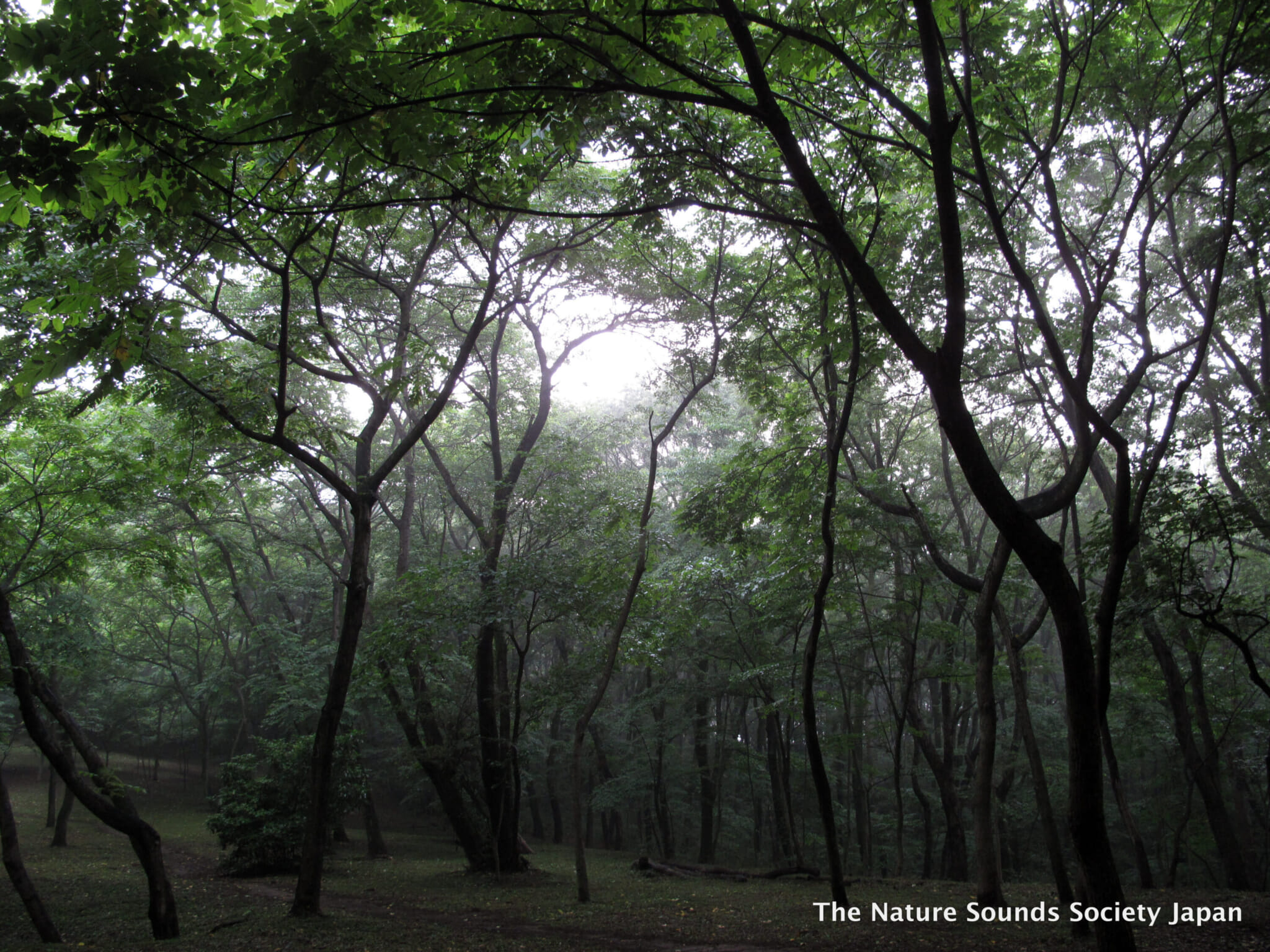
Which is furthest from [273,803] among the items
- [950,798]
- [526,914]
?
[950,798]

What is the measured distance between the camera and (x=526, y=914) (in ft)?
28.8

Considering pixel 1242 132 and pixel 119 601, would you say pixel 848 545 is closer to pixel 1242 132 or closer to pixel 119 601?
pixel 1242 132

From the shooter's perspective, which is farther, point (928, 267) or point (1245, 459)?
point (1245, 459)

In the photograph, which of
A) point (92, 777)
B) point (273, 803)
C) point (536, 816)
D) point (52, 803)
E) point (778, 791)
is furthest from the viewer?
point (536, 816)

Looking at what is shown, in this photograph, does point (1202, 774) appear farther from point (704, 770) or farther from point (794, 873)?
point (704, 770)

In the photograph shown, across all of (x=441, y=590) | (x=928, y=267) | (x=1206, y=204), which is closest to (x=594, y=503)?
(x=441, y=590)

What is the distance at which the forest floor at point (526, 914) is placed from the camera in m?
6.28

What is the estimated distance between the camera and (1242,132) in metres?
6.43

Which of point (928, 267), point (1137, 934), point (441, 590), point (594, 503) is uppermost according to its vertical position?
point (928, 267)

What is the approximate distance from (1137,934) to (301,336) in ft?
32.6

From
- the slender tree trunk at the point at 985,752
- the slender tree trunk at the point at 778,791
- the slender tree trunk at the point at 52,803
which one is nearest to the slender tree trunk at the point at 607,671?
the slender tree trunk at the point at 985,752

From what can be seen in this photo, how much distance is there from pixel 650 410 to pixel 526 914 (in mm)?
7257

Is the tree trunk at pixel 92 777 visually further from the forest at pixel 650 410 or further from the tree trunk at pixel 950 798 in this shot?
the tree trunk at pixel 950 798

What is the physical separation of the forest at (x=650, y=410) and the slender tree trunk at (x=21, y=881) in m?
0.06
